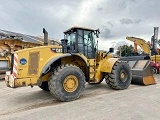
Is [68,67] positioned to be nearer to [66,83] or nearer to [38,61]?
[66,83]

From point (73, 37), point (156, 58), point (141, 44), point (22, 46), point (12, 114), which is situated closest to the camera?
point (12, 114)

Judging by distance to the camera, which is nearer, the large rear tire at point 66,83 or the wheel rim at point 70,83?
the large rear tire at point 66,83

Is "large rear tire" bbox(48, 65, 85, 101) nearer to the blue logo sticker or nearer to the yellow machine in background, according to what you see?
the yellow machine in background

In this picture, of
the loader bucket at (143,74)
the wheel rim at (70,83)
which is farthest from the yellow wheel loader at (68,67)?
the loader bucket at (143,74)

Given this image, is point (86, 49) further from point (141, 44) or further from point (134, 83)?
point (141, 44)

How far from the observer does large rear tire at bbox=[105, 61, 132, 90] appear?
6.74 metres

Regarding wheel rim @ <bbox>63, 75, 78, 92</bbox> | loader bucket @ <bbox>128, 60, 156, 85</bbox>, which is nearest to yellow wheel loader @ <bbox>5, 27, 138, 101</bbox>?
wheel rim @ <bbox>63, 75, 78, 92</bbox>

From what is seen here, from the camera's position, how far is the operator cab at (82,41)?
6.24m

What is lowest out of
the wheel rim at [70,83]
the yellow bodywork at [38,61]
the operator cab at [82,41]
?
the wheel rim at [70,83]

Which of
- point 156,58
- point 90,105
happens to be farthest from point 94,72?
point 156,58

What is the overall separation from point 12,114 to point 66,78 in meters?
1.72

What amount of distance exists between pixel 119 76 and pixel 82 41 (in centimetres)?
191

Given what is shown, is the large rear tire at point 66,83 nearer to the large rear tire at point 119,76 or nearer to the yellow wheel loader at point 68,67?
the yellow wheel loader at point 68,67

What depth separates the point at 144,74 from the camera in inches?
305
